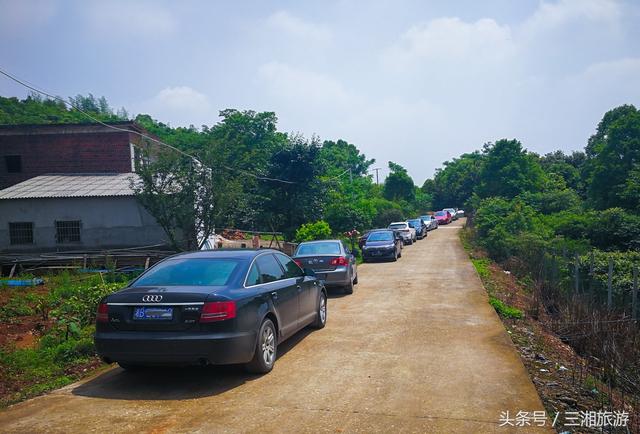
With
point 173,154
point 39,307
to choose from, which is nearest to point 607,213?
point 173,154

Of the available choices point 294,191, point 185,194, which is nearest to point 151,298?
point 185,194

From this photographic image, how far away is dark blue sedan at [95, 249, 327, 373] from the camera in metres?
5.29

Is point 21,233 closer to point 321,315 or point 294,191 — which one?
point 294,191

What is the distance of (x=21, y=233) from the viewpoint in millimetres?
20172

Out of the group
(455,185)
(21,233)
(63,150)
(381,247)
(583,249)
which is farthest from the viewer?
(455,185)

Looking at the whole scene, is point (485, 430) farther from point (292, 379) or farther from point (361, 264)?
point (361, 264)

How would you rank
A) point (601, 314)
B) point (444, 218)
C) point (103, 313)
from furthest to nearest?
point (444, 218), point (601, 314), point (103, 313)

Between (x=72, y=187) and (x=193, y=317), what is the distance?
61.6ft

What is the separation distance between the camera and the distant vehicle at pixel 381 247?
71.7 ft

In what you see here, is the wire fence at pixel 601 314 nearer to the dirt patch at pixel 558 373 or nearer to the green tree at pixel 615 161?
the dirt patch at pixel 558 373

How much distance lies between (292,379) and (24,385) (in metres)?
3.37

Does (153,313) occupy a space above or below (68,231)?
below

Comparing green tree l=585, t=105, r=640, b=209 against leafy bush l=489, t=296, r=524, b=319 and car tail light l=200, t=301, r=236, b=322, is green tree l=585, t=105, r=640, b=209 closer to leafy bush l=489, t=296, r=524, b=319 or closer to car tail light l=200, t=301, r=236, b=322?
leafy bush l=489, t=296, r=524, b=319

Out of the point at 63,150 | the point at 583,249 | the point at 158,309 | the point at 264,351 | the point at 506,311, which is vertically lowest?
the point at 506,311
